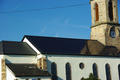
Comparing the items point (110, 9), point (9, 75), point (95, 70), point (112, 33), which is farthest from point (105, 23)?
point (9, 75)

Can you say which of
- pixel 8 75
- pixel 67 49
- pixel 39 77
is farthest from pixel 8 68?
pixel 67 49

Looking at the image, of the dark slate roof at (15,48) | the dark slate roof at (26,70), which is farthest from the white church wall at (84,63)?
the dark slate roof at (15,48)

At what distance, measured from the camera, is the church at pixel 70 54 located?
165 ft

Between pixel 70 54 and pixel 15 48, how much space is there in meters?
9.49

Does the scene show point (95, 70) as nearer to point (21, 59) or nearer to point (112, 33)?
point (112, 33)

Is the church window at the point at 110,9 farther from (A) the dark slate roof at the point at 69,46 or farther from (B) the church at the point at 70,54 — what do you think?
(A) the dark slate roof at the point at 69,46

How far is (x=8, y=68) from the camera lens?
4928 centimetres

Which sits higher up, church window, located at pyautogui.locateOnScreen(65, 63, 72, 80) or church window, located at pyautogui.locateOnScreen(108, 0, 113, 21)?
church window, located at pyautogui.locateOnScreen(108, 0, 113, 21)

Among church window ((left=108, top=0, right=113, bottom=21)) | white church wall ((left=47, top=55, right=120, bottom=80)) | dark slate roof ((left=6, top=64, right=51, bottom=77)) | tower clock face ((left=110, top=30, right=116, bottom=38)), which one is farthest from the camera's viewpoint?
church window ((left=108, top=0, right=113, bottom=21))

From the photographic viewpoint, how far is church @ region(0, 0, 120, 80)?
5038 cm

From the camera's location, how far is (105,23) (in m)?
63.8

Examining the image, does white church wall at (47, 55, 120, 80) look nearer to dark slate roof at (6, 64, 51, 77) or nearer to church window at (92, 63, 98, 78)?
church window at (92, 63, 98, 78)

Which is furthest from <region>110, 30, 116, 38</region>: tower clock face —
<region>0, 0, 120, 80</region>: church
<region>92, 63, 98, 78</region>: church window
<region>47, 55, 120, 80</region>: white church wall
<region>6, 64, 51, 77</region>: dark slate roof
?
<region>6, 64, 51, 77</region>: dark slate roof

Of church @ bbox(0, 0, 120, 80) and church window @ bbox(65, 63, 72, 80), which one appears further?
church window @ bbox(65, 63, 72, 80)
